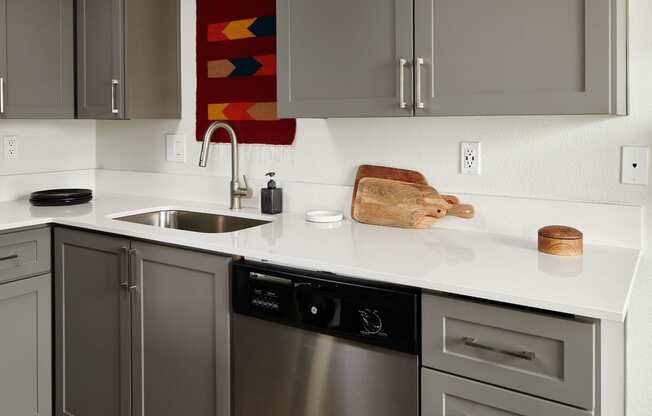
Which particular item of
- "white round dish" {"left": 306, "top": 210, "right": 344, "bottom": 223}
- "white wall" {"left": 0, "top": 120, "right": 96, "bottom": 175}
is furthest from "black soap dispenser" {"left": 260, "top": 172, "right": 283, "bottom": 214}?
"white wall" {"left": 0, "top": 120, "right": 96, "bottom": 175}

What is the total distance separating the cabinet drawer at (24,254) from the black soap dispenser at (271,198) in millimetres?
839

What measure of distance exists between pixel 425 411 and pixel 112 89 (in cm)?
190

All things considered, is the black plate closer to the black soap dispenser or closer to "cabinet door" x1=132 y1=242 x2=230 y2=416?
"cabinet door" x1=132 y1=242 x2=230 y2=416

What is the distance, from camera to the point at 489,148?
1.92 metres

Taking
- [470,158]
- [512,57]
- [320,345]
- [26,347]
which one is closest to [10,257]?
[26,347]

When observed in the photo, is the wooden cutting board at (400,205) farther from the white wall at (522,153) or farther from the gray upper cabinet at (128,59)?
the gray upper cabinet at (128,59)

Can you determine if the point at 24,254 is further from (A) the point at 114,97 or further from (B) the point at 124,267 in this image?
(A) the point at 114,97

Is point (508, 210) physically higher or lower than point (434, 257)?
higher

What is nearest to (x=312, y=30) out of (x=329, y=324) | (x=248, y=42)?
(x=248, y=42)

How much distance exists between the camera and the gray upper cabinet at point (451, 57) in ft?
4.73

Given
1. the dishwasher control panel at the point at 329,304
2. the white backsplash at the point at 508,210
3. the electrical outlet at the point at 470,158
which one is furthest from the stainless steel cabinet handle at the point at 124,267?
the electrical outlet at the point at 470,158

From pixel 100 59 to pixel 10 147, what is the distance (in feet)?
2.15

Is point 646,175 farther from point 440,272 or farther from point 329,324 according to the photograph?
point 329,324

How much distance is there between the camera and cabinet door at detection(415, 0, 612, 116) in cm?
143
